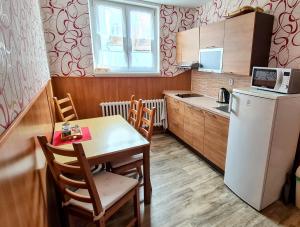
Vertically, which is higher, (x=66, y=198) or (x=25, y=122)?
(x=25, y=122)

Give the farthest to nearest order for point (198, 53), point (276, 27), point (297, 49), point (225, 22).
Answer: point (198, 53) → point (225, 22) → point (276, 27) → point (297, 49)

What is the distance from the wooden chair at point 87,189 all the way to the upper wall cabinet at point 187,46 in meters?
2.38

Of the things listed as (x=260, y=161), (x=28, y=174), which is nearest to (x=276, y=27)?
(x=260, y=161)

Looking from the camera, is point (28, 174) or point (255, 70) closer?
point (28, 174)

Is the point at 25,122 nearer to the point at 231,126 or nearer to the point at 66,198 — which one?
the point at 66,198

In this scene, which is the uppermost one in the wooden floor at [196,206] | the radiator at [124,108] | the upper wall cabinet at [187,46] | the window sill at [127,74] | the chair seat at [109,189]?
the upper wall cabinet at [187,46]

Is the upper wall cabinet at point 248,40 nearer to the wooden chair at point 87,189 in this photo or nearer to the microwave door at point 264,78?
the microwave door at point 264,78

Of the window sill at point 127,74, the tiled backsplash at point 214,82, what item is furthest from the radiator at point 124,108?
the tiled backsplash at point 214,82

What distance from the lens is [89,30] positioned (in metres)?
3.00

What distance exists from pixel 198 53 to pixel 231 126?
1.49m

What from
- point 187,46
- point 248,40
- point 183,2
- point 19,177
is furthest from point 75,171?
point 183,2

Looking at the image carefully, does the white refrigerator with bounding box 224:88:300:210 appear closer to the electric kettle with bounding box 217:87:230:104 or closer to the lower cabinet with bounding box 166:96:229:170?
the lower cabinet with bounding box 166:96:229:170

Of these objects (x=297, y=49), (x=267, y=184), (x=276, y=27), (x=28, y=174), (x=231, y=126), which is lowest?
(x=267, y=184)

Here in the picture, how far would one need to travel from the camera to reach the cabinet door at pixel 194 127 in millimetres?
2631
